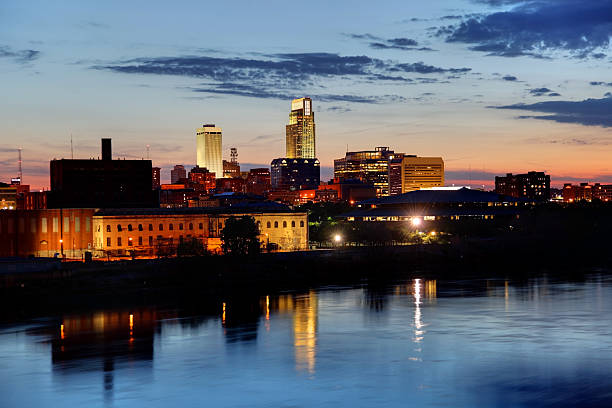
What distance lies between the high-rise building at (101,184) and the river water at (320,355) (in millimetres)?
75959

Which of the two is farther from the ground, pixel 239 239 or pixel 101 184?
pixel 101 184

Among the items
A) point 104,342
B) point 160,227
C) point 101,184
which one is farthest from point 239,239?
point 104,342

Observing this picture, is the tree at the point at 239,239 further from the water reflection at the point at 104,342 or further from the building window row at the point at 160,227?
the water reflection at the point at 104,342

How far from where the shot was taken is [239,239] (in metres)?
119

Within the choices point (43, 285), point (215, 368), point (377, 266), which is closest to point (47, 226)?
point (43, 285)

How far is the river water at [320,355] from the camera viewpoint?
49.7m

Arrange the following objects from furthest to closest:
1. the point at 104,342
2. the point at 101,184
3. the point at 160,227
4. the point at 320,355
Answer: the point at 101,184 → the point at 160,227 → the point at 104,342 → the point at 320,355

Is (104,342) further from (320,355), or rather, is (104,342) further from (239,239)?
(239,239)

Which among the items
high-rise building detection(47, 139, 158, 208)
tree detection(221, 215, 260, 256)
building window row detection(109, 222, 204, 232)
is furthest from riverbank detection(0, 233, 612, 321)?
high-rise building detection(47, 139, 158, 208)

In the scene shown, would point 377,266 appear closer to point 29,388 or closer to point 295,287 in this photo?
point 295,287

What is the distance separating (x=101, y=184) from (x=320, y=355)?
10838 centimetres

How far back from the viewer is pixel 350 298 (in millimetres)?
93500

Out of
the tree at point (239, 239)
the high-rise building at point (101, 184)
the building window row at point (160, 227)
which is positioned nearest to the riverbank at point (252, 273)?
the tree at point (239, 239)

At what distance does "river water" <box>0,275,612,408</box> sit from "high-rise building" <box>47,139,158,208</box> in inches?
2991
